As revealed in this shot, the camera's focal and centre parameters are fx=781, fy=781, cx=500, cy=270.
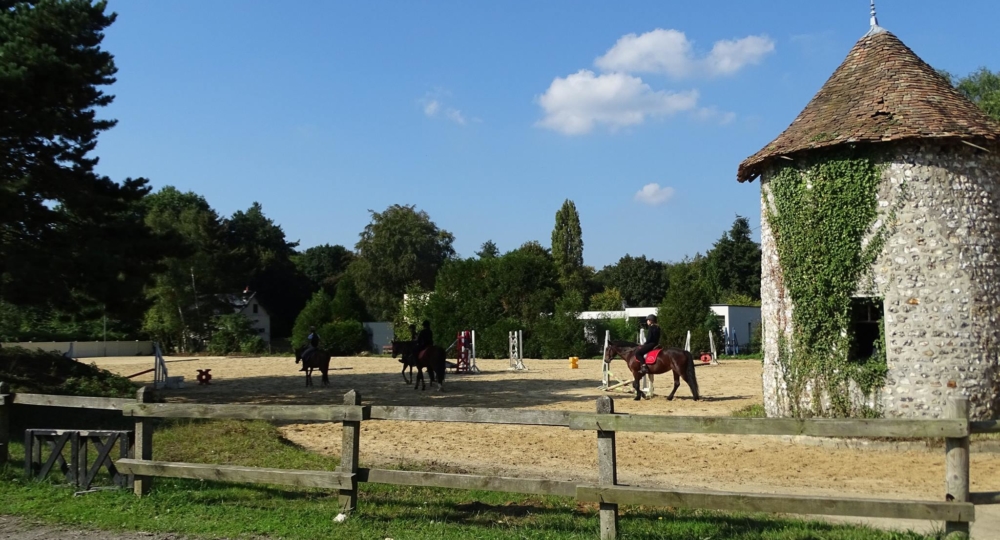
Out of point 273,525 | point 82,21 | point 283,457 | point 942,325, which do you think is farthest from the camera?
point 82,21

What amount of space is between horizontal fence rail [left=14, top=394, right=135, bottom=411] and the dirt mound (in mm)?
7661

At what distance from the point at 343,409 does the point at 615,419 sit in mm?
2507

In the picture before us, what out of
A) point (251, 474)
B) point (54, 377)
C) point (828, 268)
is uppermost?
point (828, 268)

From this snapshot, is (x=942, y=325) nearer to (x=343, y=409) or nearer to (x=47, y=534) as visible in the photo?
(x=343, y=409)

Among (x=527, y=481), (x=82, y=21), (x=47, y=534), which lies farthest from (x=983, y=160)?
(x=82, y=21)

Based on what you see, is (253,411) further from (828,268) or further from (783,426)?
(828,268)

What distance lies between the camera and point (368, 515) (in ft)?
23.4

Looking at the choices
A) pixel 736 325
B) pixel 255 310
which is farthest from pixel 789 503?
pixel 255 310

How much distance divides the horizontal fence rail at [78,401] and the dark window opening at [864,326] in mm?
10721

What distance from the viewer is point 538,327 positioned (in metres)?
45.3

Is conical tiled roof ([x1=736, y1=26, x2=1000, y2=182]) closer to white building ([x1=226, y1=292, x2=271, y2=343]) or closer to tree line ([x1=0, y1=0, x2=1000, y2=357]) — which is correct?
tree line ([x1=0, y1=0, x2=1000, y2=357])

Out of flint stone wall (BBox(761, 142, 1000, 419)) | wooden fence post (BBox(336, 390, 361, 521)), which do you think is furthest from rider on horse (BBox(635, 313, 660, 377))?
wooden fence post (BBox(336, 390, 361, 521))

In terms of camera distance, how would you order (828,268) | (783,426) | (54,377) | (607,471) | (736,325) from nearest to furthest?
(783,426) → (607,471) → (828,268) → (54,377) → (736,325)

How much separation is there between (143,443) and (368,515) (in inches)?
104
